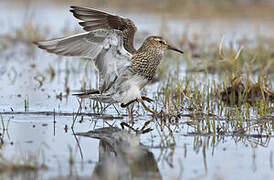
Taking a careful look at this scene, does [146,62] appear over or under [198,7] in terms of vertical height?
under

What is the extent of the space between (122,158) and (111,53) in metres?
1.87

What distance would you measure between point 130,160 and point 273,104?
3.18m

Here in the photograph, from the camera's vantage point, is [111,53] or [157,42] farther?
[157,42]

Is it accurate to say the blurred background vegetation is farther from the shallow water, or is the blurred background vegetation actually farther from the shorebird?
the shorebird

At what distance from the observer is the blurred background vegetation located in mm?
16594

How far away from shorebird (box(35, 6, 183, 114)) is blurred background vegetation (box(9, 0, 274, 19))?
9608mm

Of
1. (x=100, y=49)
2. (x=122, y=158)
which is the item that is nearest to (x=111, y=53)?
(x=100, y=49)

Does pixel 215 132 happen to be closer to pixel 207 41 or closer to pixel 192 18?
pixel 207 41

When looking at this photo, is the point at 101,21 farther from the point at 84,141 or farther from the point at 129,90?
the point at 84,141

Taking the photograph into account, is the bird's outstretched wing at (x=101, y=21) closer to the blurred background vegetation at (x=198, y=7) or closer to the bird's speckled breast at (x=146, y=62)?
the bird's speckled breast at (x=146, y=62)

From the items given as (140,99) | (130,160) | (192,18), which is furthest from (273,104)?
(192,18)

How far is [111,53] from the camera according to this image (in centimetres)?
667

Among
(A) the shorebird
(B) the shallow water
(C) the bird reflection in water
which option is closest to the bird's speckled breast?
(A) the shorebird

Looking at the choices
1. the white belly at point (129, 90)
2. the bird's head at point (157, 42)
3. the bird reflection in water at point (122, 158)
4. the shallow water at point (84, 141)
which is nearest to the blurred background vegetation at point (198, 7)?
the shallow water at point (84, 141)
